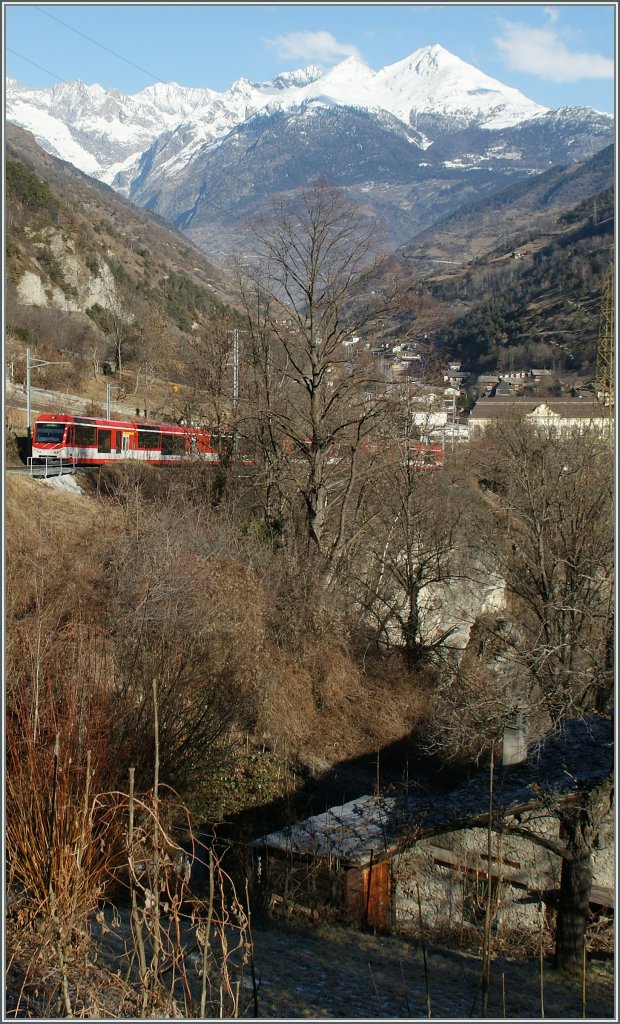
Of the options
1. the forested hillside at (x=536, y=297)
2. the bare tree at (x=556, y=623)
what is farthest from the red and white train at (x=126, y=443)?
the forested hillside at (x=536, y=297)

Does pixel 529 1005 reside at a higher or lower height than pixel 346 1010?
lower

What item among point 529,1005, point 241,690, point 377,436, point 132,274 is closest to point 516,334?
point 132,274

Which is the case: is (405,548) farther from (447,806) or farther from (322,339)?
(447,806)

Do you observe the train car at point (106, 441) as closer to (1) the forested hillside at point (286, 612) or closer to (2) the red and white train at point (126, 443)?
(2) the red and white train at point (126, 443)

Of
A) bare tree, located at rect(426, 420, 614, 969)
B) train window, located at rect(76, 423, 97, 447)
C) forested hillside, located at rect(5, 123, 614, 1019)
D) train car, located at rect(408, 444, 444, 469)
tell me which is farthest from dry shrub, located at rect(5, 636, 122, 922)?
train window, located at rect(76, 423, 97, 447)

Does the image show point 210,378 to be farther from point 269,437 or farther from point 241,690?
point 241,690

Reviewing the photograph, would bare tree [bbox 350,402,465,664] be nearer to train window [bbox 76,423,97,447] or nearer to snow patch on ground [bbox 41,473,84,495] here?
snow patch on ground [bbox 41,473,84,495]
